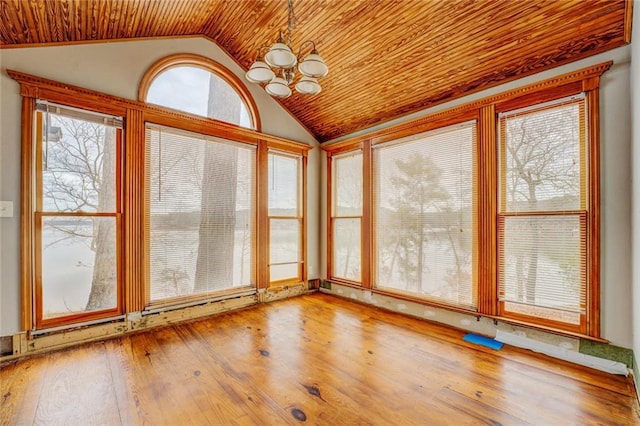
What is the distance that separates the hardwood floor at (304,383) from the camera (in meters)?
1.84

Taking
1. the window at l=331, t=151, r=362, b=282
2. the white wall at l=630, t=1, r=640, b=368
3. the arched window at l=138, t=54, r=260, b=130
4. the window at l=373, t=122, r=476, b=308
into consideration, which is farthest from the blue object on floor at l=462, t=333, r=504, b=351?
the arched window at l=138, t=54, r=260, b=130

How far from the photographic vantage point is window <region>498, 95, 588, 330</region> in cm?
259

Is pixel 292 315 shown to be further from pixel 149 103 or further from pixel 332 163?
pixel 149 103

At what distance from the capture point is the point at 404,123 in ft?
12.7

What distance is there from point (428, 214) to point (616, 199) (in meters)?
1.68

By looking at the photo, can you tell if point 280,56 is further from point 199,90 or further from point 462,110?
point 462,110

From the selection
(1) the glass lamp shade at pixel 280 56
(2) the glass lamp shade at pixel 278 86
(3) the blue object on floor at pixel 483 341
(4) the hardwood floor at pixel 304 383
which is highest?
(1) the glass lamp shade at pixel 280 56

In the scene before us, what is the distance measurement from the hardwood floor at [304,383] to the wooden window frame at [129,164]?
64 cm

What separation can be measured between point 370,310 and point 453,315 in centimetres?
111

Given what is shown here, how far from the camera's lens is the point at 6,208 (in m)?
2.57

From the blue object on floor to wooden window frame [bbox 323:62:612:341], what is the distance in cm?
24

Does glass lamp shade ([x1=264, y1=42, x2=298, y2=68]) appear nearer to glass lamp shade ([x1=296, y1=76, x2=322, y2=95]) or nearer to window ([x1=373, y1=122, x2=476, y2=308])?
glass lamp shade ([x1=296, y1=76, x2=322, y2=95])

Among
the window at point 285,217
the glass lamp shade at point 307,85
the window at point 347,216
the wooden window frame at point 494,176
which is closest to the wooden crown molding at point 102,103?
the window at point 285,217

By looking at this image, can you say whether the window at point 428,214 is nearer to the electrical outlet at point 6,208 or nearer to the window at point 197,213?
the window at point 197,213
